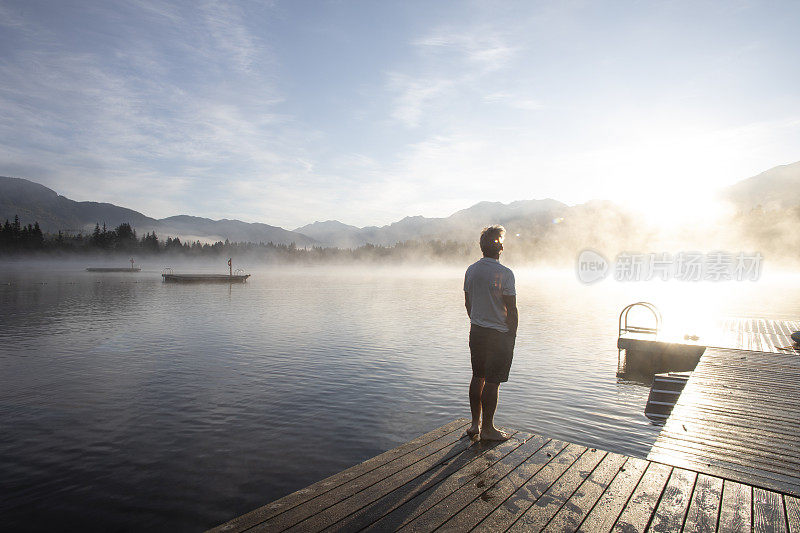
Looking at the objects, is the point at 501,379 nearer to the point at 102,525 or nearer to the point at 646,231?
the point at 102,525

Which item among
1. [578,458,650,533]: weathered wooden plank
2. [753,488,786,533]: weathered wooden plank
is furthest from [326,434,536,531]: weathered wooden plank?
[753,488,786,533]: weathered wooden plank

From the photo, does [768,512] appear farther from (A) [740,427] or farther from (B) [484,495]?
(A) [740,427]

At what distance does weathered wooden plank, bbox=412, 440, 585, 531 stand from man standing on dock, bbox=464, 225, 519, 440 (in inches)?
34.4

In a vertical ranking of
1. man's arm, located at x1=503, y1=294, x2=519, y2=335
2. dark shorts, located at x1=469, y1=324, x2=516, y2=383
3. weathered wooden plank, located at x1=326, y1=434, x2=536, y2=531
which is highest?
man's arm, located at x1=503, y1=294, x2=519, y2=335

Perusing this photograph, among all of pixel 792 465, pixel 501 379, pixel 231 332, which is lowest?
pixel 231 332

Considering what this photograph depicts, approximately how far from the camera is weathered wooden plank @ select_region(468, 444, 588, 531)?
4.82m

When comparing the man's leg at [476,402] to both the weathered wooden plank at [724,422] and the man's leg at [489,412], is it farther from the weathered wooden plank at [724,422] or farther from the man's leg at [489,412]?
the weathered wooden plank at [724,422]

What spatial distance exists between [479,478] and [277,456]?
6.01 meters

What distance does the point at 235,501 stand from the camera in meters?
8.39

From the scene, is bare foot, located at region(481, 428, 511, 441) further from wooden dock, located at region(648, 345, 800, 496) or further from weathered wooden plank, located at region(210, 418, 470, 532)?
wooden dock, located at region(648, 345, 800, 496)

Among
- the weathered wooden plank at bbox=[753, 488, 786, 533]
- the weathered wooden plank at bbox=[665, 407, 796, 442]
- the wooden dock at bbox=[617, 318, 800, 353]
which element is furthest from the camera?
the wooden dock at bbox=[617, 318, 800, 353]

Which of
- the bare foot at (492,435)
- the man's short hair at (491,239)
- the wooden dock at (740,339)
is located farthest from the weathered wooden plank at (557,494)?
the wooden dock at (740,339)

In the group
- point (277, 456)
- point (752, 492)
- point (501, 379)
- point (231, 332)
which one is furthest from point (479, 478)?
point (231, 332)

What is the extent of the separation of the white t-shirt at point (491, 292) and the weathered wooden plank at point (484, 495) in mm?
1880
